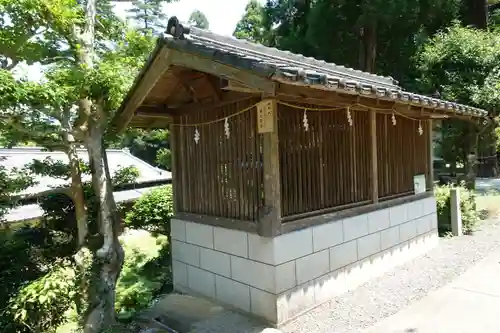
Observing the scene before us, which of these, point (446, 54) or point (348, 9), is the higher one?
point (348, 9)

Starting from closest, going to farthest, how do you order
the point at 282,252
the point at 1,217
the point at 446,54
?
1. the point at 282,252
2. the point at 1,217
3. the point at 446,54

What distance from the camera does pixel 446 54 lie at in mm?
13023

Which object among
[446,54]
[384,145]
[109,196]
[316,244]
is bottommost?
[316,244]

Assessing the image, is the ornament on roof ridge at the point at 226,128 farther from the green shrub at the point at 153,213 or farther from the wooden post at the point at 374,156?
the green shrub at the point at 153,213

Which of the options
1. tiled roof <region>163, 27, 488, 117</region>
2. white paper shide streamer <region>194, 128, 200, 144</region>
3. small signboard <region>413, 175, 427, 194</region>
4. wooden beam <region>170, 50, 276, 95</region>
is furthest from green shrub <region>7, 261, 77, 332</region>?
small signboard <region>413, 175, 427, 194</region>

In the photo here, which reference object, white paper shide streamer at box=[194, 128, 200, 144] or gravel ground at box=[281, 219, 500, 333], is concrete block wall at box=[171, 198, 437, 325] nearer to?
gravel ground at box=[281, 219, 500, 333]

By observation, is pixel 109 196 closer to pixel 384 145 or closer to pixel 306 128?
pixel 306 128

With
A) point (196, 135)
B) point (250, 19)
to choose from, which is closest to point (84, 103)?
point (196, 135)

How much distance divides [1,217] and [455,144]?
15977 millimetres

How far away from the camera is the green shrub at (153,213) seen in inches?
409

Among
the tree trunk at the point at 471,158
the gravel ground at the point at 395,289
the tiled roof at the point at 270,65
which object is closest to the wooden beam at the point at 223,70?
the tiled roof at the point at 270,65

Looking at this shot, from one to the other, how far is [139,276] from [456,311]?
8.48 metres

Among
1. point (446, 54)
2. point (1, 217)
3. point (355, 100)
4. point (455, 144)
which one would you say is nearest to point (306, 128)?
point (355, 100)

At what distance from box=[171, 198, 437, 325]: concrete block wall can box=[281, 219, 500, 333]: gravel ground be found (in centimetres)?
16
